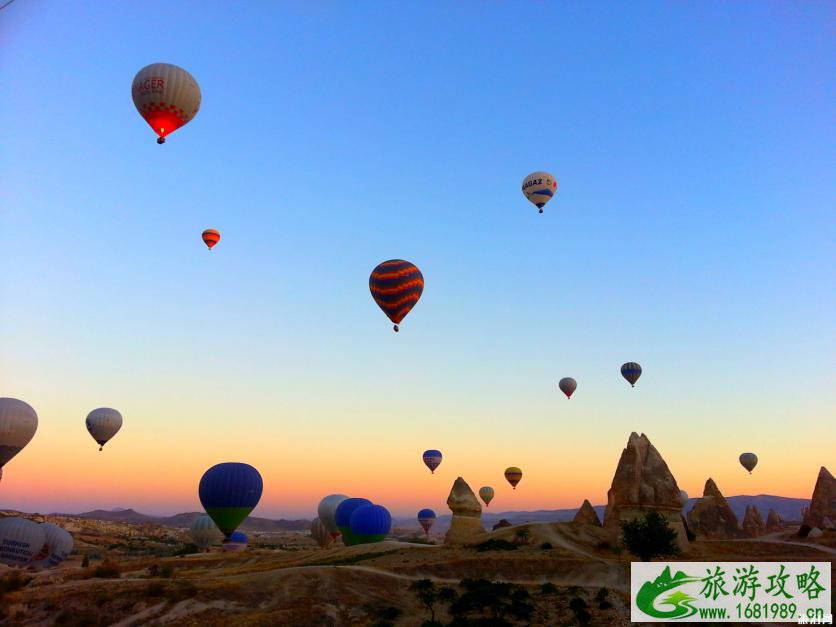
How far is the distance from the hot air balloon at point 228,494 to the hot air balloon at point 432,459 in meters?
45.7

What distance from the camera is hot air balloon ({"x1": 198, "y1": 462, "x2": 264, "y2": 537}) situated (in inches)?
1919

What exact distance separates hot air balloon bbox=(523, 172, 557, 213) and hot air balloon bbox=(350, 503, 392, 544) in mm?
38906

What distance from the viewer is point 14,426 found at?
180 feet

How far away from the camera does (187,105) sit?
48.5 m

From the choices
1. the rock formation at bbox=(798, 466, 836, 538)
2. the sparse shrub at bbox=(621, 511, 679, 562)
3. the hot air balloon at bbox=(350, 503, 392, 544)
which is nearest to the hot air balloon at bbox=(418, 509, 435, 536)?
the hot air balloon at bbox=(350, 503, 392, 544)

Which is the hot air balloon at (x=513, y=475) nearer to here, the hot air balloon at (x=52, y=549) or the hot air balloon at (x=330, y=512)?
the hot air balloon at (x=330, y=512)

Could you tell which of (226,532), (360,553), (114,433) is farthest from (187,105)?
(114,433)

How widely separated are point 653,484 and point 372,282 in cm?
3117

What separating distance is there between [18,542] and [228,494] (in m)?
24.7

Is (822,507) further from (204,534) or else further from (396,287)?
(204,534)

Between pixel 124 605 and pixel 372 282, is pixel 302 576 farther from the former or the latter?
pixel 372 282

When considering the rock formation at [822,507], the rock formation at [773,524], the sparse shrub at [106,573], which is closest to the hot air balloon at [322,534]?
the sparse shrub at [106,573]

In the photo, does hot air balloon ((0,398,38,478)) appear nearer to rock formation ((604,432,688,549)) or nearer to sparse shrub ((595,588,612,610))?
sparse shrub ((595,588,612,610))

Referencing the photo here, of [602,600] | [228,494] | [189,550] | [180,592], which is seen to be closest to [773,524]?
[602,600]
